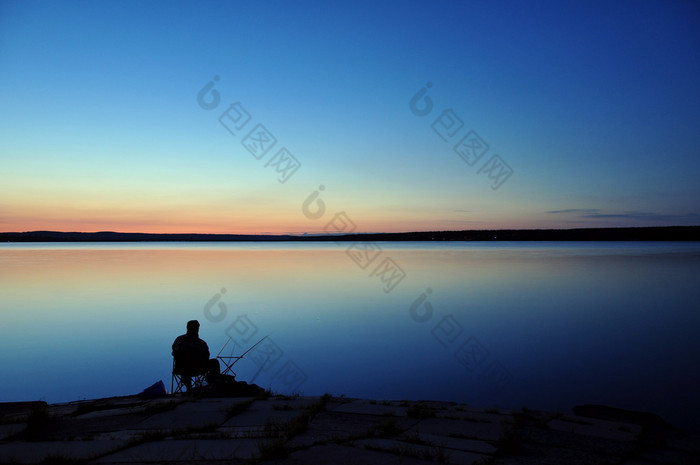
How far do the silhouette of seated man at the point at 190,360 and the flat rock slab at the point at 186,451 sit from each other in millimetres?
3576

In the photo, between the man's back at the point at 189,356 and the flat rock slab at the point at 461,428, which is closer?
the flat rock slab at the point at 461,428

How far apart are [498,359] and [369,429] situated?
23.1 feet

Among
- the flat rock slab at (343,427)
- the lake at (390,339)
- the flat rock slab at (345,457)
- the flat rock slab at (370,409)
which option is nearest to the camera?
the flat rock slab at (345,457)

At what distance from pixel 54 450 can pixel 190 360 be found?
373 cm

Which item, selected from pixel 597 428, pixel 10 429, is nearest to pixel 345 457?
pixel 597 428

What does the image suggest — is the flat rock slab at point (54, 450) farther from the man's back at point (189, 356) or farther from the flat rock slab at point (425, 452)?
the man's back at point (189, 356)


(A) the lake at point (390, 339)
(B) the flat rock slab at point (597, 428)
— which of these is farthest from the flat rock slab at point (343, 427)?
(A) the lake at point (390, 339)

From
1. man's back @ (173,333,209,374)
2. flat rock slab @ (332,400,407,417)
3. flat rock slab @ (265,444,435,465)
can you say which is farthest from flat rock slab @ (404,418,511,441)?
man's back @ (173,333,209,374)

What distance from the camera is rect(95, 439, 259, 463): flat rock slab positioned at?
4.34 m

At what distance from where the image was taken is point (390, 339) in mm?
13523

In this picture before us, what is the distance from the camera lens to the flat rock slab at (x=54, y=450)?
4.37m

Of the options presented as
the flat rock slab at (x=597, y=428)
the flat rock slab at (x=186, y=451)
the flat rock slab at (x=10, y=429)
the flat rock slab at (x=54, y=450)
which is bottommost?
the flat rock slab at (x=597, y=428)

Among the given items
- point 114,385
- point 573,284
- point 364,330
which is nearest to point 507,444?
point 114,385

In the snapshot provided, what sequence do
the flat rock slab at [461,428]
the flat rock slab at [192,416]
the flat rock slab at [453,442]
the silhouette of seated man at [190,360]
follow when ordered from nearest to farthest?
the flat rock slab at [453,442] < the flat rock slab at [461,428] < the flat rock slab at [192,416] < the silhouette of seated man at [190,360]
